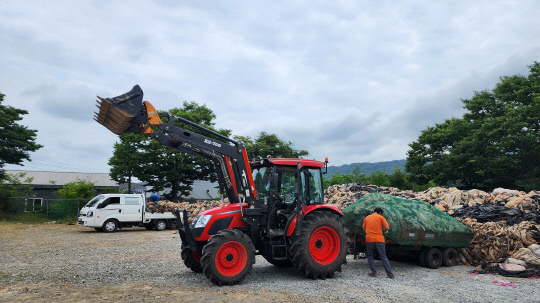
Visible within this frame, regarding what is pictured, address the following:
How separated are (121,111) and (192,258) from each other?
3.76 metres

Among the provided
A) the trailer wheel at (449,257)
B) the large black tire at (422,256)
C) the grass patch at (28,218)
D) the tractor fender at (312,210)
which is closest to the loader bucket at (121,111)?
the tractor fender at (312,210)

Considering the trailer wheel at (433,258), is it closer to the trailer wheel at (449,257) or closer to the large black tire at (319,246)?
the trailer wheel at (449,257)

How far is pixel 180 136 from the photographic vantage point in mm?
8000

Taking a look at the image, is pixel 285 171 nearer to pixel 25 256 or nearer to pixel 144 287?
pixel 144 287

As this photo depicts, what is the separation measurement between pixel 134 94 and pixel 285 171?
3.73 m

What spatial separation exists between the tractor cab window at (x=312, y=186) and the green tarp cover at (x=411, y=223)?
6.04 ft

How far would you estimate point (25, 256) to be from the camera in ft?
38.3

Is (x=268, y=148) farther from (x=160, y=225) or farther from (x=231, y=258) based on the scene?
(x=231, y=258)

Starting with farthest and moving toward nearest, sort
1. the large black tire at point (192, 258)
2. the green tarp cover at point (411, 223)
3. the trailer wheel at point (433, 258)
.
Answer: the trailer wheel at point (433, 258)
the green tarp cover at point (411, 223)
the large black tire at point (192, 258)

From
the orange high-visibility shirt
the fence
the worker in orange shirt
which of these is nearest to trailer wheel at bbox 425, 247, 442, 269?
the worker in orange shirt

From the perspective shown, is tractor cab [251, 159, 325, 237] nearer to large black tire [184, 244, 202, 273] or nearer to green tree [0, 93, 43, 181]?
large black tire [184, 244, 202, 273]

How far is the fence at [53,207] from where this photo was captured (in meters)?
27.6

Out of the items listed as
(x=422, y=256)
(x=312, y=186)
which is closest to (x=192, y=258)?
(x=312, y=186)

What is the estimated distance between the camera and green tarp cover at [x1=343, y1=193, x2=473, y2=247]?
9906mm
